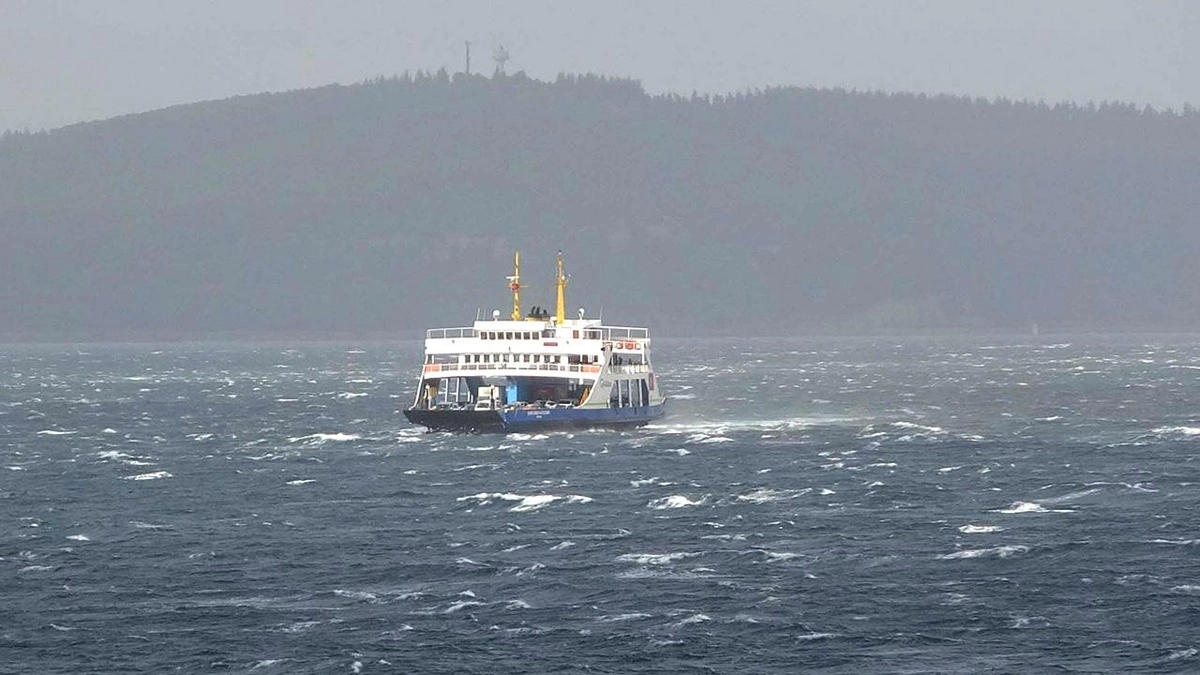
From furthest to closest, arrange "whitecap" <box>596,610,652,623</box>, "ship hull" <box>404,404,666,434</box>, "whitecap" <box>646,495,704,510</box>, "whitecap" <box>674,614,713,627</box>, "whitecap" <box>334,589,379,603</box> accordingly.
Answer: "ship hull" <box>404,404,666,434</box> < "whitecap" <box>646,495,704,510</box> < "whitecap" <box>334,589,379,603</box> < "whitecap" <box>596,610,652,623</box> < "whitecap" <box>674,614,713,627</box>

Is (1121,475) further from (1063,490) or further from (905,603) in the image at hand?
(905,603)

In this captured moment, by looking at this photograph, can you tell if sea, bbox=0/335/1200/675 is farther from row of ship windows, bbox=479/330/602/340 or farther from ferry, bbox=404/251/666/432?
row of ship windows, bbox=479/330/602/340

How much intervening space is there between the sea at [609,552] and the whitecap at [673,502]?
697 millimetres

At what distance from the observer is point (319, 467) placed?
10812 cm

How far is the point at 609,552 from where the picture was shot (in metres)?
74.6

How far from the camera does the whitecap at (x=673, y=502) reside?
87.9 metres

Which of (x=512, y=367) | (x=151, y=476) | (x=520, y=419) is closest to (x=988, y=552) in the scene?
(x=151, y=476)

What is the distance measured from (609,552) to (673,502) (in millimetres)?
14771

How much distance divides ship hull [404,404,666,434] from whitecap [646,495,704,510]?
3512 cm

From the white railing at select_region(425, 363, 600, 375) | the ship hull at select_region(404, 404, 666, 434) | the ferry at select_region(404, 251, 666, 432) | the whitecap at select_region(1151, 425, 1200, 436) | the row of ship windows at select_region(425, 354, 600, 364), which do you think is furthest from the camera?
the row of ship windows at select_region(425, 354, 600, 364)

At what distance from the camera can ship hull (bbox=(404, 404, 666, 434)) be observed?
125m

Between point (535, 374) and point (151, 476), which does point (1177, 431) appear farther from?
point (151, 476)

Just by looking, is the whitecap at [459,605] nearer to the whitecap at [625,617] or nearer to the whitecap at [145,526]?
the whitecap at [625,617]

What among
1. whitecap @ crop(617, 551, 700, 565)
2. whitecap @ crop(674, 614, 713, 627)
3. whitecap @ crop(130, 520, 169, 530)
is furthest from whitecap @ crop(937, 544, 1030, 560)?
whitecap @ crop(130, 520, 169, 530)
